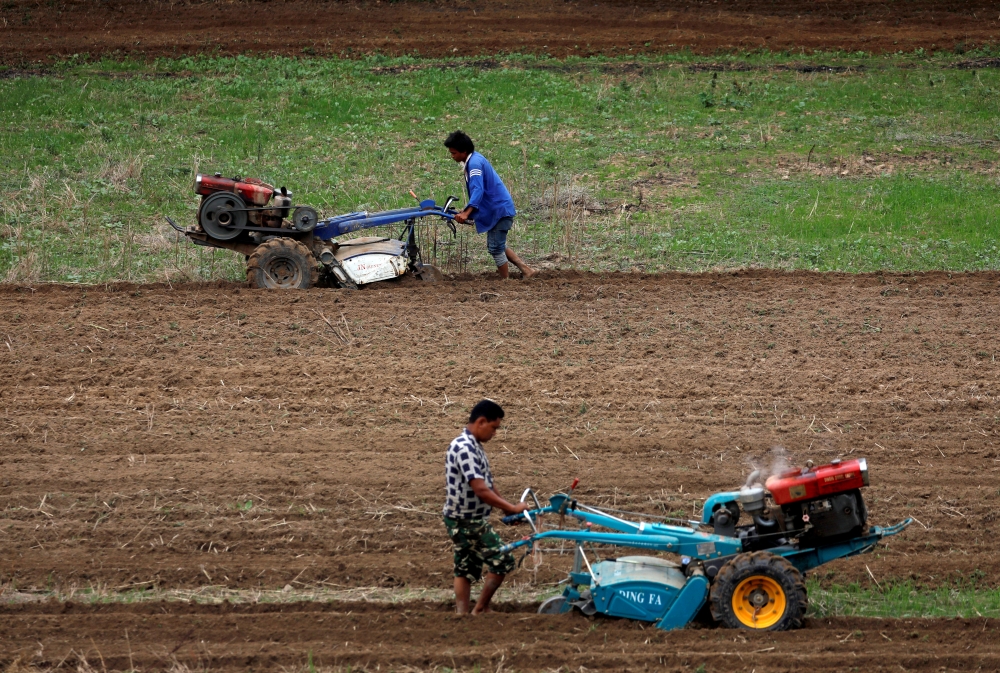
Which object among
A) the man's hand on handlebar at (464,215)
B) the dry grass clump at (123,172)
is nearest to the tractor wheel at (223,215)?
the man's hand on handlebar at (464,215)

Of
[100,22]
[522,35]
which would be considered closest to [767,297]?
[522,35]

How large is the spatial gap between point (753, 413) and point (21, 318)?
7.68 m

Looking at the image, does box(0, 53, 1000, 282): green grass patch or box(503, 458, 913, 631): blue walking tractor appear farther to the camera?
box(0, 53, 1000, 282): green grass patch

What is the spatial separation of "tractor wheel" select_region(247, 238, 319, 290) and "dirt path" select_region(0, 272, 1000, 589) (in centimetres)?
30

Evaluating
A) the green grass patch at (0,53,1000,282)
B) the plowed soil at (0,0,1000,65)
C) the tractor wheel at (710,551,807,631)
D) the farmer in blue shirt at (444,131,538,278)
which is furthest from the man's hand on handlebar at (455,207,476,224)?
the plowed soil at (0,0,1000,65)

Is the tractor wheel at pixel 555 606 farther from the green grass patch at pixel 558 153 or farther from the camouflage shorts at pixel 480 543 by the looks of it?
the green grass patch at pixel 558 153

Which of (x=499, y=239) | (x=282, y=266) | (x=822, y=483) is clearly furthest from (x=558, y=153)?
(x=822, y=483)

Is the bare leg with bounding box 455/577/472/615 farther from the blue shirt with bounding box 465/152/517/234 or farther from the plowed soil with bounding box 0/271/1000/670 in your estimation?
the blue shirt with bounding box 465/152/517/234

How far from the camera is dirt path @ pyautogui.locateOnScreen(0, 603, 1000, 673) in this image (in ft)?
20.1

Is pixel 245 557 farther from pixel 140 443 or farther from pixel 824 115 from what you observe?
pixel 824 115

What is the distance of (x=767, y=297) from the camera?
1244cm

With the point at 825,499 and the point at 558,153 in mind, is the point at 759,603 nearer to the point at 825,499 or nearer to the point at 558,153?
the point at 825,499

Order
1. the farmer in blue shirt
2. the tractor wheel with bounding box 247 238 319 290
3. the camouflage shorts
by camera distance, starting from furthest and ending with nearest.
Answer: the tractor wheel with bounding box 247 238 319 290 → the farmer in blue shirt → the camouflage shorts

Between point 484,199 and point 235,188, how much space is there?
2.82 metres
